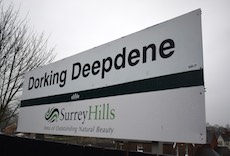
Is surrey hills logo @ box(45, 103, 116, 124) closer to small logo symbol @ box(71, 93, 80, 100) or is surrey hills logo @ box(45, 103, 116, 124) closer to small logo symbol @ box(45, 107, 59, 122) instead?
small logo symbol @ box(45, 107, 59, 122)

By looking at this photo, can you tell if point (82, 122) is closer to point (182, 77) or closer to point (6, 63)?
point (182, 77)

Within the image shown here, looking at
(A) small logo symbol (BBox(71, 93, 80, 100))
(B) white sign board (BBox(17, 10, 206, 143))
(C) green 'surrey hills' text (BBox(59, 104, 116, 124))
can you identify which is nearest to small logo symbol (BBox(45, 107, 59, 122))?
(B) white sign board (BBox(17, 10, 206, 143))

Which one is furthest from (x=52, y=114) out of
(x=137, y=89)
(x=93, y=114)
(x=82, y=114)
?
(x=137, y=89)

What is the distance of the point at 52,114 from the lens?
403 centimetres

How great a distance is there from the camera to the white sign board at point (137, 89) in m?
2.33

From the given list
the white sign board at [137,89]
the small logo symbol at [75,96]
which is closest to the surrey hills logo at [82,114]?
the white sign board at [137,89]

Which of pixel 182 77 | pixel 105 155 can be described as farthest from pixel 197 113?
pixel 105 155

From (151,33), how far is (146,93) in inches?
29.9

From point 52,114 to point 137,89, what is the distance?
6.17 feet

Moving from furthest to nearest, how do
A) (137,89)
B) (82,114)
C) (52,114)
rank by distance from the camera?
(52,114), (82,114), (137,89)

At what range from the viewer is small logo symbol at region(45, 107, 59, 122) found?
3955mm

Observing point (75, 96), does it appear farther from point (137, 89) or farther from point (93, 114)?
point (137, 89)

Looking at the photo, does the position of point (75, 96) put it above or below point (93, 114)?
above

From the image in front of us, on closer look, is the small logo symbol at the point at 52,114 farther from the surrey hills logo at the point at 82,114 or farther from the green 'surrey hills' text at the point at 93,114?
the green 'surrey hills' text at the point at 93,114
